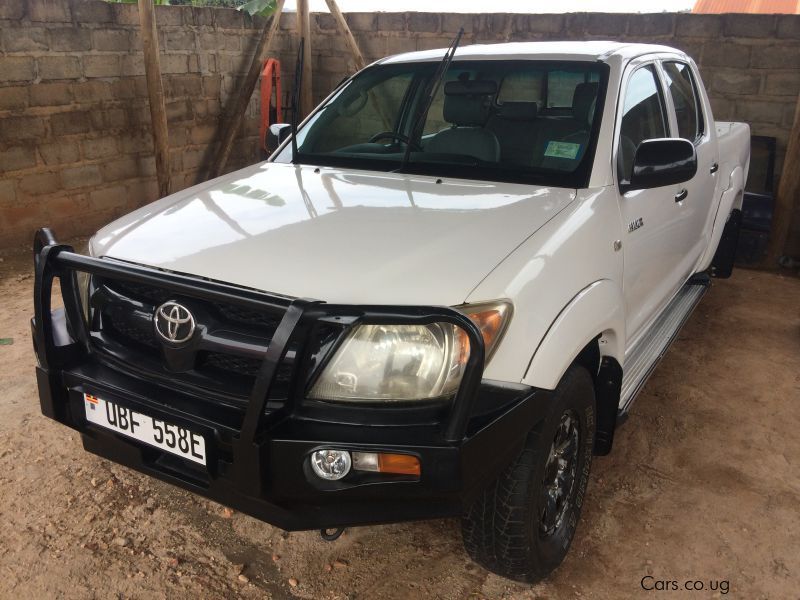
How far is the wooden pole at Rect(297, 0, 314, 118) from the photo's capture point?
24.2 feet

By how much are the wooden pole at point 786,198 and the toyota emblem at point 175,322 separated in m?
5.32

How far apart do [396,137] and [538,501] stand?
1.71 meters

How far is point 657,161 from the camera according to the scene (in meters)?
2.50

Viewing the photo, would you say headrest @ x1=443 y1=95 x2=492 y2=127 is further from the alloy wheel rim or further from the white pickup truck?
the alloy wheel rim

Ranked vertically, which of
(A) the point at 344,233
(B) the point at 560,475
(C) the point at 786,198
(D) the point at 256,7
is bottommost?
(B) the point at 560,475

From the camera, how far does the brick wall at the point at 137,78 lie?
222 inches

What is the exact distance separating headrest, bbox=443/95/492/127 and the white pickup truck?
0.50 ft

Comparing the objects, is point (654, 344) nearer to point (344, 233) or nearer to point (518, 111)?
point (518, 111)

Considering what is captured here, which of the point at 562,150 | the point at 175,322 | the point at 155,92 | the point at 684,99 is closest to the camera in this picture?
the point at 175,322

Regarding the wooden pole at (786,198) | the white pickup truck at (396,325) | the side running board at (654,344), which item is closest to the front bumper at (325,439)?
the white pickup truck at (396,325)

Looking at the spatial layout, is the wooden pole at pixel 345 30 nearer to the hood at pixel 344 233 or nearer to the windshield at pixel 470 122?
the windshield at pixel 470 122

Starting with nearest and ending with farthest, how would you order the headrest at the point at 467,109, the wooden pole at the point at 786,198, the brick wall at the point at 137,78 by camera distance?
the headrest at the point at 467,109 < the wooden pole at the point at 786,198 < the brick wall at the point at 137,78

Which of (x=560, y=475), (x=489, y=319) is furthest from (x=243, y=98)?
(x=489, y=319)

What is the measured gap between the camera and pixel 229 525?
2.57m
